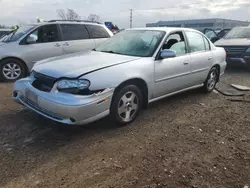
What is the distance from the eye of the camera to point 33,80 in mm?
4039

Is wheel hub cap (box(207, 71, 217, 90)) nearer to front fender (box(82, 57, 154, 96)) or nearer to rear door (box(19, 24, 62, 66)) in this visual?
front fender (box(82, 57, 154, 96))

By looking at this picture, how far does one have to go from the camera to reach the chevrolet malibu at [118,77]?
11.5 ft

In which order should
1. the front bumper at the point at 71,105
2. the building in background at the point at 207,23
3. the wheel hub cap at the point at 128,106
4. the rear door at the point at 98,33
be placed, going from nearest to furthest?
1. the front bumper at the point at 71,105
2. the wheel hub cap at the point at 128,106
3. the rear door at the point at 98,33
4. the building in background at the point at 207,23

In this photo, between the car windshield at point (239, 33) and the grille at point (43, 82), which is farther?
the car windshield at point (239, 33)

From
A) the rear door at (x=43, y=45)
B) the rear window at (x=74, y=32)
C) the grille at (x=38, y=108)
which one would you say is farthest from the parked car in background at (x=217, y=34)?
the grille at (x=38, y=108)

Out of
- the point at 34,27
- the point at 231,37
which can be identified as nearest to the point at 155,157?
the point at 34,27

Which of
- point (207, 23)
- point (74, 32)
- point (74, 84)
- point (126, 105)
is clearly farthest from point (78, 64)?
point (207, 23)

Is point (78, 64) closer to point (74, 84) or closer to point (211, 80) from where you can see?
point (74, 84)

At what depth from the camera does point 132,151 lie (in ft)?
10.9

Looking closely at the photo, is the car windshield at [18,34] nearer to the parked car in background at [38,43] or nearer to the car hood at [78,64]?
the parked car in background at [38,43]

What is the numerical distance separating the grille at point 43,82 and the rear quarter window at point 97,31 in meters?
4.50

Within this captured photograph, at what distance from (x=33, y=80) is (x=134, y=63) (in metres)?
1.56

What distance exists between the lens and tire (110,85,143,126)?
3.85 metres

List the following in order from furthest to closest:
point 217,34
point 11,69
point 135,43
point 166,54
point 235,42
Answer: point 217,34 < point 235,42 < point 11,69 < point 135,43 < point 166,54
